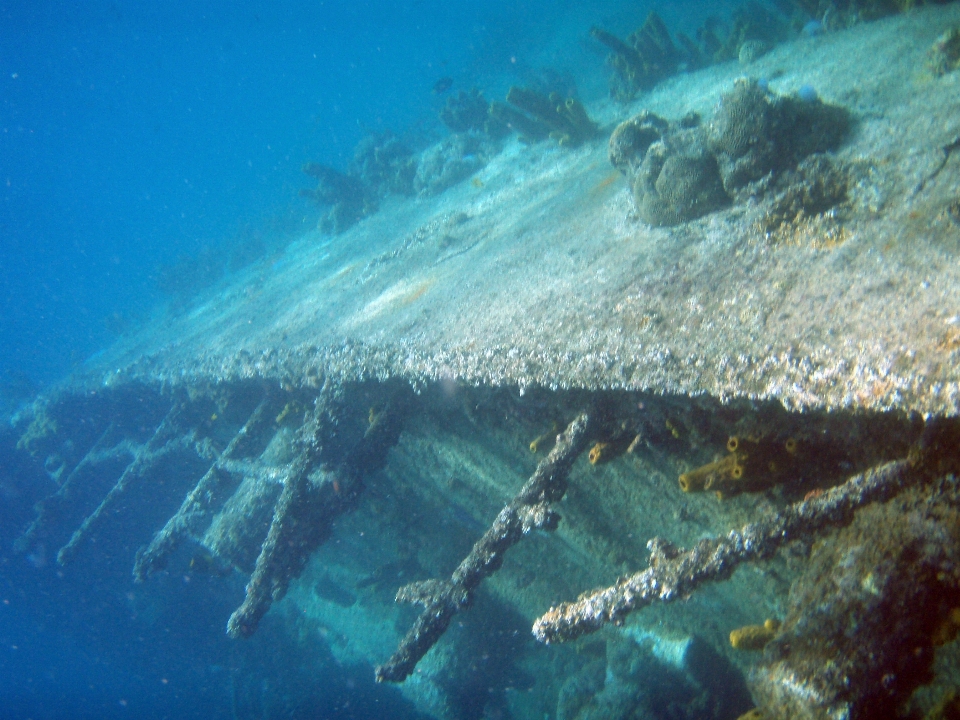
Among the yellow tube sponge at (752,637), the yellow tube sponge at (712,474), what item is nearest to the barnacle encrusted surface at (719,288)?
the yellow tube sponge at (712,474)

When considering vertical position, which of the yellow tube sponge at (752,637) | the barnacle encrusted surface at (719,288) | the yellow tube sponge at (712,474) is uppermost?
the barnacle encrusted surface at (719,288)

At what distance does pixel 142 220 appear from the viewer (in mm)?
89375

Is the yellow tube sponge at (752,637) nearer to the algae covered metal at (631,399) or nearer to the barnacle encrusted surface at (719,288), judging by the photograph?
the algae covered metal at (631,399)

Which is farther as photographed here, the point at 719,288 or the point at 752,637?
the point at 719,288

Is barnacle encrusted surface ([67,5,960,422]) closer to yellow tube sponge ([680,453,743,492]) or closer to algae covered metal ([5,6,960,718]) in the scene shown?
algae covered metal ([5,6,960,718])

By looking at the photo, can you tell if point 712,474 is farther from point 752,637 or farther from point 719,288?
point 719,288

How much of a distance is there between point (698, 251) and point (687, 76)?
314 inches

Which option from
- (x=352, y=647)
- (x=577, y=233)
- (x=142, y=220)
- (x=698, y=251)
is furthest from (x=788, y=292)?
(x=142, y=220)

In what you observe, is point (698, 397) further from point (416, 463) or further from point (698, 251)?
point (416, 463)

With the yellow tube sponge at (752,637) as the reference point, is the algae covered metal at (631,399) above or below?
above

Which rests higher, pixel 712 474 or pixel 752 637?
pixel 712 474

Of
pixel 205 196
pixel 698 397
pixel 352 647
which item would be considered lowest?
pixel 352 647

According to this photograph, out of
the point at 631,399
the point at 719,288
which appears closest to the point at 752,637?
the point at 631,399

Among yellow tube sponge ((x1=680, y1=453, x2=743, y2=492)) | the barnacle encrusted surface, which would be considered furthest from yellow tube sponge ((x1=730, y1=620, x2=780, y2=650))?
the barnacle encrusted surface
